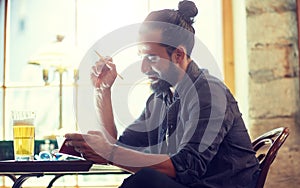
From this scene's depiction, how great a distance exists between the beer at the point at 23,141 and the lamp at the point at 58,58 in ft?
3.03

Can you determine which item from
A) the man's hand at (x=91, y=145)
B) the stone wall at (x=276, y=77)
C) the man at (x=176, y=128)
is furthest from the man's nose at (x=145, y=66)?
the stone wall at (x=276, y=77)

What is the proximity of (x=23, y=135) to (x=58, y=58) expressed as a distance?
3.23 ft

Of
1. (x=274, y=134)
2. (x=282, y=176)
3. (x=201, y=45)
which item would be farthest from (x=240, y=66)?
(x=274, y=134)

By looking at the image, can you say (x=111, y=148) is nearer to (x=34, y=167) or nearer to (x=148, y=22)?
(x=34, y=167)

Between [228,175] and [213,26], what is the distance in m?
1.60

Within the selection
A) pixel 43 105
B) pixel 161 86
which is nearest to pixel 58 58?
pixel 43 105

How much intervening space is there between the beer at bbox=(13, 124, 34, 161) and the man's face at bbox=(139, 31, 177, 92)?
0.48 m

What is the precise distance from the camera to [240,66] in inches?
108

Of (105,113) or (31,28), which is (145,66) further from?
(31,28)

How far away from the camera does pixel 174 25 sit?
5.81ft

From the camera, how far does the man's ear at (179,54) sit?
174 cm

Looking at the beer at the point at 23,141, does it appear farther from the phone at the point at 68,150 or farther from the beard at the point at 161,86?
the beard at the point at 161,86

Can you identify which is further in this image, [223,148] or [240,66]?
[240,66]

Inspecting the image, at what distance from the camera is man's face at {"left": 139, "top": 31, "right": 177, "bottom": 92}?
171 cm
